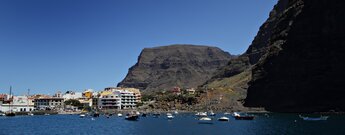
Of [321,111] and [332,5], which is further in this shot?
[332,5]

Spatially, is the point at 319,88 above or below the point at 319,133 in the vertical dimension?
above

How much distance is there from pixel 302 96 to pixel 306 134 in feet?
372

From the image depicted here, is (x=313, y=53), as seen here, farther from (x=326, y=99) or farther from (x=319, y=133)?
(x=319, y=133)

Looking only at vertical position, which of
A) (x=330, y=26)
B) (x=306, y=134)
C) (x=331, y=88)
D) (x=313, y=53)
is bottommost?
(x=306, y=134)

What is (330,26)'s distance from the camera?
647 feet

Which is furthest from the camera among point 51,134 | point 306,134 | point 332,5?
point 332,5

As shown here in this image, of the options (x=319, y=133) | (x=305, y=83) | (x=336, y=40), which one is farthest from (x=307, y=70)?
(x=319, y=133)

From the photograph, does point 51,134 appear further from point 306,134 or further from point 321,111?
point 321,111

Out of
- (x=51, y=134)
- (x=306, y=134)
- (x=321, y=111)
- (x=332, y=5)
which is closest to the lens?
(x=306, y=134)

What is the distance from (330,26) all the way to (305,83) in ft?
98.4

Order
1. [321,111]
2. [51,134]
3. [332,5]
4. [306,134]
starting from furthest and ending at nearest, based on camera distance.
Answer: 1. [332,5]
2. [321,111]
3. [51,134]
4. [306,134]

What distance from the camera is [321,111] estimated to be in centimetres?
18738

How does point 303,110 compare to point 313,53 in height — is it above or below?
below

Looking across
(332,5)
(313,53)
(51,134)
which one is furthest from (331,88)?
(51,134)
